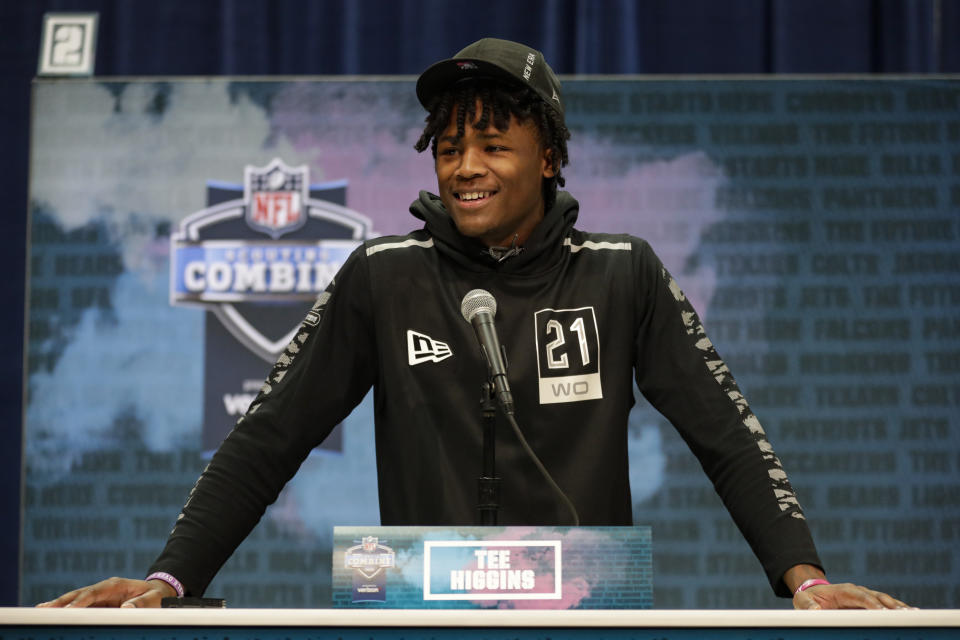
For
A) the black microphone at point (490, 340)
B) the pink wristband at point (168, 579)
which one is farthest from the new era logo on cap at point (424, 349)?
the pink wristband at point (168, 579)

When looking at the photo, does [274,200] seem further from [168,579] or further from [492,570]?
[492,570]

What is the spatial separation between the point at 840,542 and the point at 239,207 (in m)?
1.88

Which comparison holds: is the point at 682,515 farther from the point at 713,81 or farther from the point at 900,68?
the point at 900,68

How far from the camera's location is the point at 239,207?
3004 millimetres

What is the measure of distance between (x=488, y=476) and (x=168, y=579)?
0.44 meters

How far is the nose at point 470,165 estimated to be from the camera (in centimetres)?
172

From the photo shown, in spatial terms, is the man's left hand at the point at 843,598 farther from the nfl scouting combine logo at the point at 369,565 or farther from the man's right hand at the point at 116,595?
the man's right hand at the point at 116,595

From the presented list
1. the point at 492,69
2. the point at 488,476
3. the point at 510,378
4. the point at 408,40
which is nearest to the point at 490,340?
the point at 488,476

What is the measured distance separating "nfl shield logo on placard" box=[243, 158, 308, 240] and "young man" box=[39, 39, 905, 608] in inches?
47.9

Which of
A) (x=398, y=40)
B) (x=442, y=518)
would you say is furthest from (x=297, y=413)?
(x=398, y=40)

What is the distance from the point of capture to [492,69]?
5.57 feet

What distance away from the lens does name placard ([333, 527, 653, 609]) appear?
1076 mm

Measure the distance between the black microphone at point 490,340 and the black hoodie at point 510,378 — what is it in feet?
0.84

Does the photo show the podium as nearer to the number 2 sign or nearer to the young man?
the young man
